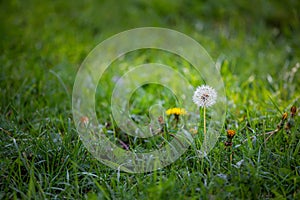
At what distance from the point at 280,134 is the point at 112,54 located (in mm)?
2016

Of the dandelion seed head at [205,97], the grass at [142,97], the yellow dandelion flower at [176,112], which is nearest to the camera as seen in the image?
the grass at [142,97]

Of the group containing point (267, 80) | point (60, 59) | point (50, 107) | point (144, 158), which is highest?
point (267, 80)

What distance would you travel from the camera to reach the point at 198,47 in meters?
3.57

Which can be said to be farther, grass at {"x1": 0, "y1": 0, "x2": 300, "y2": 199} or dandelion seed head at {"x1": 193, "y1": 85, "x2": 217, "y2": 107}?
dandelion seed head at {"x1": 193, "y1": 85, "x2": 217, "y2": 107}

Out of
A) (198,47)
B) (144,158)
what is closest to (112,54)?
(198,47)

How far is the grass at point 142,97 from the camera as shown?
5.63 feet

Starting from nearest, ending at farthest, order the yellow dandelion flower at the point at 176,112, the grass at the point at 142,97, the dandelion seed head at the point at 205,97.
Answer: the grass at the point at 142,97 → the dandelion seed head at the point at 205,97 → the yellow dandelion flower at the point at 176,112

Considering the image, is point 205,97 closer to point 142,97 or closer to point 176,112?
point 176,112

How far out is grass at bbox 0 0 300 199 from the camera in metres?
1.72

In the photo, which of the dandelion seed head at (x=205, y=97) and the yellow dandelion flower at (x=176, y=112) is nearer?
the dandelion seed head at (x=205, y=97)

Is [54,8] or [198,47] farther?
[54,8]

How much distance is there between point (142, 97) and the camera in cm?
278

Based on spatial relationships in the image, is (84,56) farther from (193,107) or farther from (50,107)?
(193,107)

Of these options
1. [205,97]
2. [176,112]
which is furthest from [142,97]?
[205,97]
